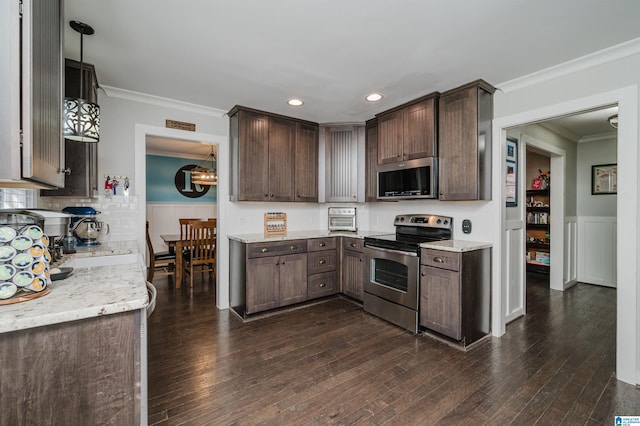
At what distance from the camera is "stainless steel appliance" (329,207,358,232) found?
13.5 ft

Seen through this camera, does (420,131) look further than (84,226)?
Yes

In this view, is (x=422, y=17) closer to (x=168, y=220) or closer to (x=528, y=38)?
(x=528, y=38)

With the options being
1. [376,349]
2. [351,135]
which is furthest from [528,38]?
[376,349]

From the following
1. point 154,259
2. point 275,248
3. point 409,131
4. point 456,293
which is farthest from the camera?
point 154,259

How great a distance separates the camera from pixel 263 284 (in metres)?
3.29

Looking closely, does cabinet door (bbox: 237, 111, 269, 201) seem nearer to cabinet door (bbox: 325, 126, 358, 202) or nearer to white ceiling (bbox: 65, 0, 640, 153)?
white ceiling (bbox: 65, 0, 640, 153)

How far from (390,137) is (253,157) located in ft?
5.54

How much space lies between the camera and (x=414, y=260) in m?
2.88

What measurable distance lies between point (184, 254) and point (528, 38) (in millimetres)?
5171

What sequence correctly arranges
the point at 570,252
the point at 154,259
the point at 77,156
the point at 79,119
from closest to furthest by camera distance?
the point at 79,119 → the point at 77,156 → the point at 154,259 → the point at 570,252

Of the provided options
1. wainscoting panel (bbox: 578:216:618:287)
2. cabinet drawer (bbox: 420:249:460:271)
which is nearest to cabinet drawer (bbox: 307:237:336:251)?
cabinet drawer (bbox: 420:249:460:271)

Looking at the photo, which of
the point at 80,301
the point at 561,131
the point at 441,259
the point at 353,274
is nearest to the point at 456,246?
the point at 441,259

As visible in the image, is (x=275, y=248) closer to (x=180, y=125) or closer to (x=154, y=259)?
(x=180, y=125)

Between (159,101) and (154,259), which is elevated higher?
(159,101)
